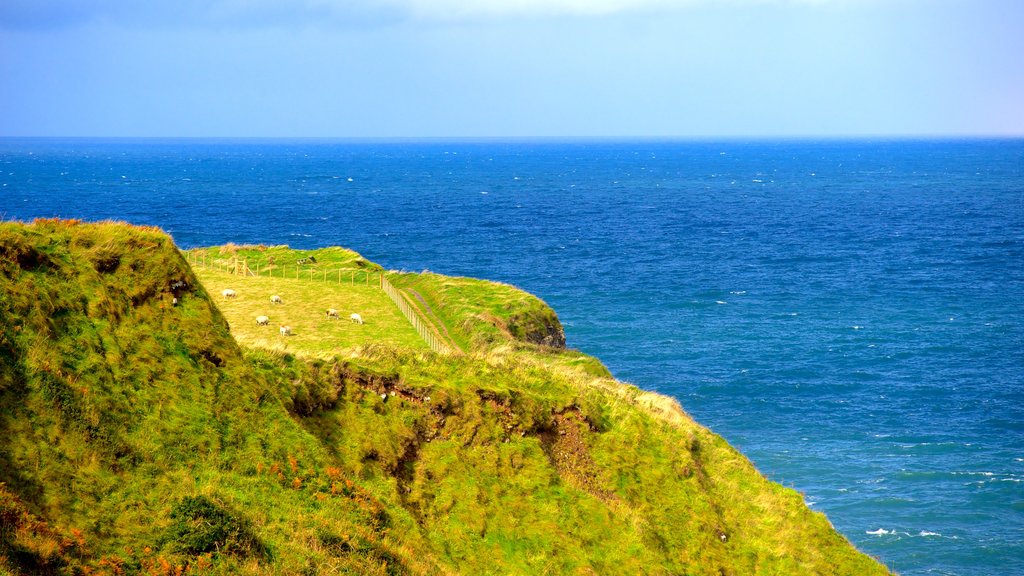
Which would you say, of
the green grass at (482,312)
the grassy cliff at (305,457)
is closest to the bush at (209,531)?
the grassy cliff at (305,457)

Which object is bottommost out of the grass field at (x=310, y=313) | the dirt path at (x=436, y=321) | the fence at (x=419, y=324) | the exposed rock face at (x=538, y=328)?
the exposed rock face at (x=538, y=328)

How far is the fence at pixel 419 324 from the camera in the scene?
47.5 meters

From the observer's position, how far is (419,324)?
51.4 m

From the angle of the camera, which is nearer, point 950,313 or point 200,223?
point 950,313

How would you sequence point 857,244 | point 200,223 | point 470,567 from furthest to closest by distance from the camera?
1. point 200,223
2. point 857,244
3. point 470,567

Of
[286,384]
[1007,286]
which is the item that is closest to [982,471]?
[286,384]

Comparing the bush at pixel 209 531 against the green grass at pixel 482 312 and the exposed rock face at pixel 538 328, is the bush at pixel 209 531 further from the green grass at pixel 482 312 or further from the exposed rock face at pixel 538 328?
the exposed rock face at pixel 538 328

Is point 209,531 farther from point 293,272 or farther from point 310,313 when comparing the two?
point 293,272

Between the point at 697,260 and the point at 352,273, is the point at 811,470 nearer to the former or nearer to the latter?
the point at 352,273

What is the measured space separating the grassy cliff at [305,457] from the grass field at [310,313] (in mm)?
1209

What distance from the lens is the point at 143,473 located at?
21875 millimetres

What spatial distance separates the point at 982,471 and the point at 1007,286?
65.0 m

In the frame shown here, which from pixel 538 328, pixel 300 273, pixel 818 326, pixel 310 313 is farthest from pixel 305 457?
pixel 818 326

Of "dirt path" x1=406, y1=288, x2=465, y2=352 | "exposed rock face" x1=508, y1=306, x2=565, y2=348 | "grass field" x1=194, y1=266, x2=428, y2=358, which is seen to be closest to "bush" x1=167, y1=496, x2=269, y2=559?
"grass field" x1=194, y1=266, x2=428, y2=358
